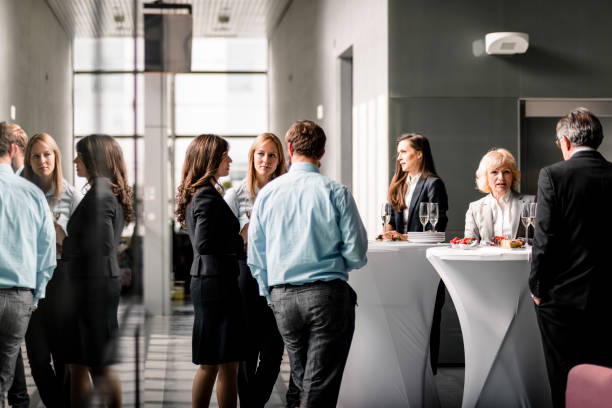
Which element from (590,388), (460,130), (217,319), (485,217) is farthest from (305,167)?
(460,130)

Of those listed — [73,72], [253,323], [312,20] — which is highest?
[312,20]

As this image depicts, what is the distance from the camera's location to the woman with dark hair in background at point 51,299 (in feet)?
2.39

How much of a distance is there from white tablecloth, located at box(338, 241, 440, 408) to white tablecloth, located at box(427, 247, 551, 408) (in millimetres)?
225

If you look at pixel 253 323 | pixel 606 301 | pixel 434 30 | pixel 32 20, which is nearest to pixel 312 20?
pixel 434 30

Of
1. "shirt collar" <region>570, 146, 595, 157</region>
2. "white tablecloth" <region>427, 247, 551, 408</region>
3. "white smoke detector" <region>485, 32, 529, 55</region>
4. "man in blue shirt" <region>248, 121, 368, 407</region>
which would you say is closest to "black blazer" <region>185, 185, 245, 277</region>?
"man in blue shirt" <region>248, 121, 368, 407</region>

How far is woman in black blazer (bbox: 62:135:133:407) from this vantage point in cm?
73

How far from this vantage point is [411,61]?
198 inches

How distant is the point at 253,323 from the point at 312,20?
5.43 m

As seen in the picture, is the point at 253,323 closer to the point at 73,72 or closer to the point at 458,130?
the point at 458,130

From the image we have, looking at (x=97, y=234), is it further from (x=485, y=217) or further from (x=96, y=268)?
(x=485, y=217)

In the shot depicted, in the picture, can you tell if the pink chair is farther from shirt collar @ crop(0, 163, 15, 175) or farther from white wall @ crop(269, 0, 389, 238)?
white wall @ crop(269, 0, 389, 238)

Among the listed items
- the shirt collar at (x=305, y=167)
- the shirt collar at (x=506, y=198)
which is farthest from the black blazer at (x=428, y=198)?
the shirt collar at (x=305, y=167)

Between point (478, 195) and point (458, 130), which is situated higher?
point (458, 130)

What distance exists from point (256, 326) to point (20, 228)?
8.96 feet
